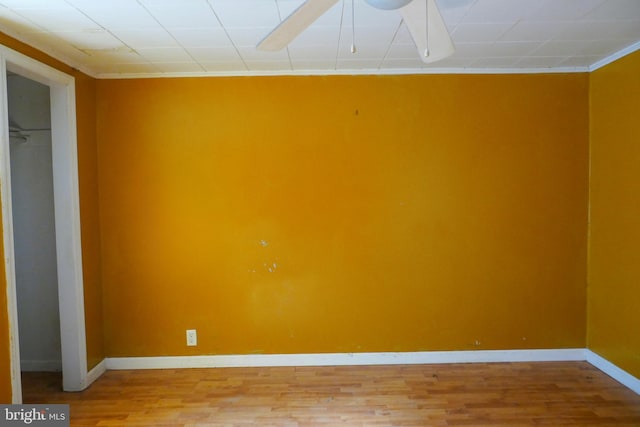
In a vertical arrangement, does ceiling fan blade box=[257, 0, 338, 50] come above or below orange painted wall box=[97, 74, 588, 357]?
above

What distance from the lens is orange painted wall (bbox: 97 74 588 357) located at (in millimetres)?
2994

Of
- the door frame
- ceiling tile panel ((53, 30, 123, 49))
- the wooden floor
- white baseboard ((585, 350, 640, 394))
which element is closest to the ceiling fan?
ceiling tile panel ((53, 30, 123, 49))

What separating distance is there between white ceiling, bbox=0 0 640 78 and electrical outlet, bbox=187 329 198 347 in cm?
204

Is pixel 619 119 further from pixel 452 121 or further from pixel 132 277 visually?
pixel 132 277

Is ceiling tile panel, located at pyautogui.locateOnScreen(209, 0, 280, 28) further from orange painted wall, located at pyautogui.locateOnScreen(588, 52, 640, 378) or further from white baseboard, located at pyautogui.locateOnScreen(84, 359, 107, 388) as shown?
white baseboard, located at pyautogui.locateOnScreen(84, 359, 107, 388)

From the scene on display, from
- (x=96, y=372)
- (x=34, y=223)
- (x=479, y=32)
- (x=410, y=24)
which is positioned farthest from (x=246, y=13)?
(x=96, y=372)

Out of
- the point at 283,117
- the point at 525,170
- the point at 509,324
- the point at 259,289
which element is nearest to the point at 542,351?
the point at 509,324

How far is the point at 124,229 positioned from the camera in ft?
9.88

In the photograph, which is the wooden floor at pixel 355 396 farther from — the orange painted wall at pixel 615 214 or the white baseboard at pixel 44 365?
the orange painted wall at pixel 615 214

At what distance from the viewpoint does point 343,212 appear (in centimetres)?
302

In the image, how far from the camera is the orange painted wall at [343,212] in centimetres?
299

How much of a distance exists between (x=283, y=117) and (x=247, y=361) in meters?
1.97

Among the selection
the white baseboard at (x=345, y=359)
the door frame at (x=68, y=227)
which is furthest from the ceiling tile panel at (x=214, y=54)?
the white baseboard at (x=345, y=359)

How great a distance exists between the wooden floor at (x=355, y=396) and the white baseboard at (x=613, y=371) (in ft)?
0.16
